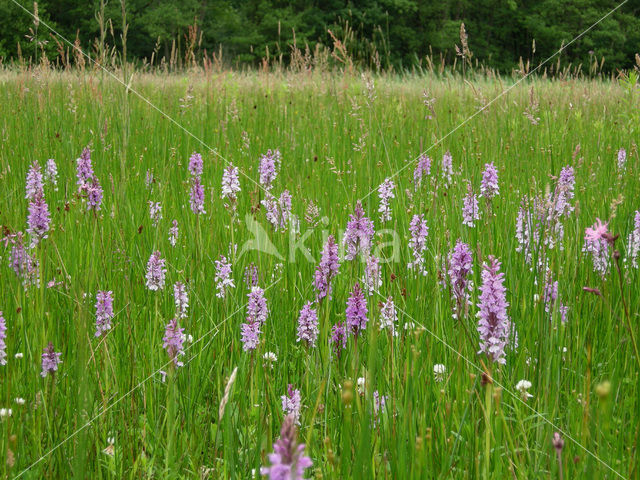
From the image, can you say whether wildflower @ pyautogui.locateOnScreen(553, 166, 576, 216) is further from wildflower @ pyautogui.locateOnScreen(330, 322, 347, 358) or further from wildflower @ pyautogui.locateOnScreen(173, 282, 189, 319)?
wildflower @ pyautogui.locateOnScreen(173, 282, 189, 319)

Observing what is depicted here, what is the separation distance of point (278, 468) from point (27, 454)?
3.50ft

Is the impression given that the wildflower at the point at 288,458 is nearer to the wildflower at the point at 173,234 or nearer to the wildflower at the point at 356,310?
the wildflower at the point at 356,310

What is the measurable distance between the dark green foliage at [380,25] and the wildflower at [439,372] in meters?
27.1

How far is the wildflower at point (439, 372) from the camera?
5.23ft

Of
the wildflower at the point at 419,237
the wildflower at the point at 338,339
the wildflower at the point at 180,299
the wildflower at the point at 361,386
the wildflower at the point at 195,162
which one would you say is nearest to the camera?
the wildflower at the point at 361,386

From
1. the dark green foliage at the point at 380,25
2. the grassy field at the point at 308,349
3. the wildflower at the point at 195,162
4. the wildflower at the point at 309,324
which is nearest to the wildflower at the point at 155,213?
the grassy field at the point at 308,349

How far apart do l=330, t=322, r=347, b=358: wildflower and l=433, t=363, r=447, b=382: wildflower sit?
0.90ft

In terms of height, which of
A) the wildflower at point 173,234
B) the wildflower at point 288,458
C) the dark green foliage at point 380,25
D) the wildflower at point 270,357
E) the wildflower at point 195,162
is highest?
the dark green foliage at point 380,25

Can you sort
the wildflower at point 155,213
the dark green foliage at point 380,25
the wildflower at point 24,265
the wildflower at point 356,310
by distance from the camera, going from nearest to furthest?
the wildflower at point 356,310 → the wildflower at point 24,265 → the wildflower at point 155,213 → the dark green foliage at point 380,25

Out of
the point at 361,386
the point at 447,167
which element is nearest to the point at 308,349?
the point at 361,386

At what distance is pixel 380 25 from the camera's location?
1100 inches

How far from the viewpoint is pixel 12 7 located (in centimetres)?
2120

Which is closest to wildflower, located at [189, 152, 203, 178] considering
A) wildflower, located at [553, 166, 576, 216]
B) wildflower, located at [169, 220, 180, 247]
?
wildflower, located at [169, 220, 180, 247]

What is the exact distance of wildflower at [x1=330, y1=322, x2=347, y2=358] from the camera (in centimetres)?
165
